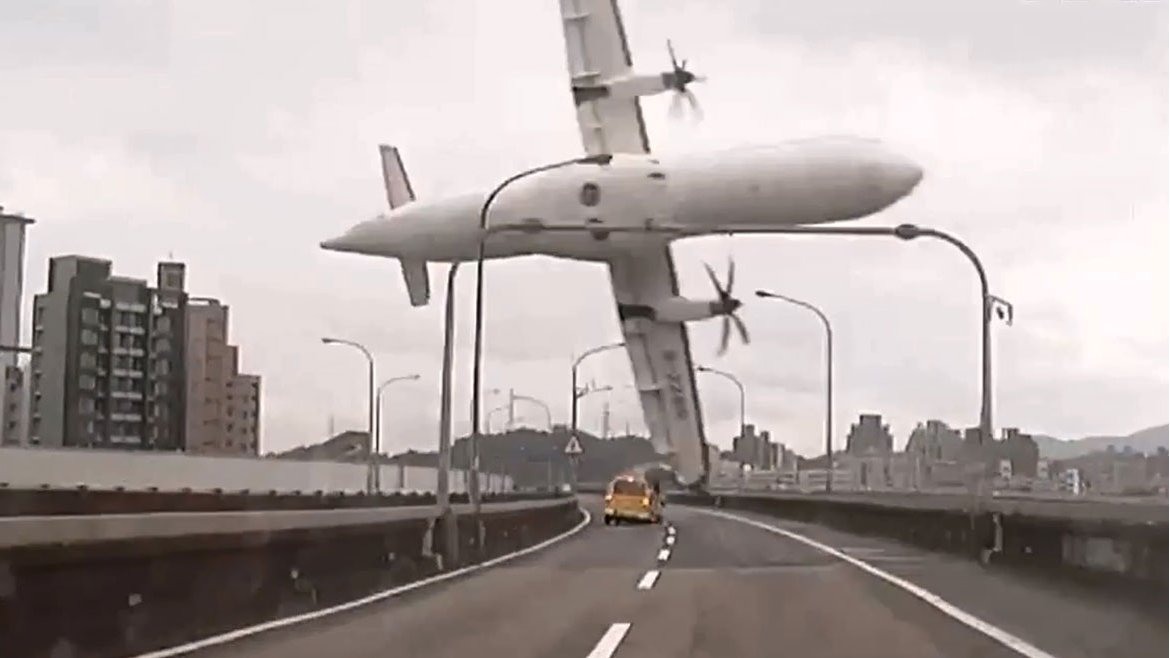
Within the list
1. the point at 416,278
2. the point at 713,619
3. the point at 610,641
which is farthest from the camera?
the point at 416,278

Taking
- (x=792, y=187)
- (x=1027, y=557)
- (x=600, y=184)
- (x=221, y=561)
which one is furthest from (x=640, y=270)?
(x=221, y=561)

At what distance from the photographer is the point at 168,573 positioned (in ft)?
43.8

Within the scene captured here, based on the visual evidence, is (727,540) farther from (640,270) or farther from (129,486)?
(640,270)

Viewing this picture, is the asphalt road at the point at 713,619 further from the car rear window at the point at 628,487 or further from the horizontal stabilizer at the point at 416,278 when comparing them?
the horizontal stabilizer at the point at 416,278

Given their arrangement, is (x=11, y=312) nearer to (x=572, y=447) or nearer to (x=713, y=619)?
(x=572, y=447)

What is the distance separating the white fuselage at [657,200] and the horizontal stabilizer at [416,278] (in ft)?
1.85

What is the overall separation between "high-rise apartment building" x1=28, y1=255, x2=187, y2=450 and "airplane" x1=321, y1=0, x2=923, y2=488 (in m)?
10.0

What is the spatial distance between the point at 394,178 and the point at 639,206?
14870 mm

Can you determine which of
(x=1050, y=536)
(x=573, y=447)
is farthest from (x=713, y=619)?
(x=573, y=447)

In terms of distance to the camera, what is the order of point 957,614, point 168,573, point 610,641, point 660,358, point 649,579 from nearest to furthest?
1. point 168,573
2. point 610,641
3. point 957,614
4. point 649,579
5. point 660,358

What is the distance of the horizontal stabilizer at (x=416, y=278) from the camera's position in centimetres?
6481

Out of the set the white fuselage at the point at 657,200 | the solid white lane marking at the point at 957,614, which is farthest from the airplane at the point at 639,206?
the solid white lane marking at the point at 957,614

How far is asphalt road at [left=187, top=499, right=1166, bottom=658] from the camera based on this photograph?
42.9 ft

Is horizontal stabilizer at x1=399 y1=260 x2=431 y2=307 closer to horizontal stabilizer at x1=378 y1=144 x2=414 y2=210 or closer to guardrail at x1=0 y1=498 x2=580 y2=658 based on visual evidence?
horizontal stabilizer at x1=378 y1=144 x2=414 y2=210
